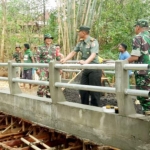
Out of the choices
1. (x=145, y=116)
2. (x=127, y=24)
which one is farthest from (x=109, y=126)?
(x=127, y=24)

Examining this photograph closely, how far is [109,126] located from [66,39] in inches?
222

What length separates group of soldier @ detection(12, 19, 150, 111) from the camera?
15.0ft

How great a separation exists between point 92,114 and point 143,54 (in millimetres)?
1224

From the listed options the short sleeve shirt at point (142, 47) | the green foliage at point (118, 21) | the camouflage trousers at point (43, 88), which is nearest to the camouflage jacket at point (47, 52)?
the camouflage trousers at point (43, 88)

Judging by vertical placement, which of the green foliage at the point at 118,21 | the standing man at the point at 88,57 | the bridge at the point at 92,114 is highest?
the green foliage at the point at 118,21

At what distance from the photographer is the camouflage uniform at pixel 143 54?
455cm

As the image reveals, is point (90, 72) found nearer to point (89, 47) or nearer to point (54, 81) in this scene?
point (89, 47)

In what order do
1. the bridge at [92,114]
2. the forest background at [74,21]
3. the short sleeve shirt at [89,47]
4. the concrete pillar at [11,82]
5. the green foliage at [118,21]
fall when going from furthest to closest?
1. the green foliage at [118,21]
2. the forest background at [74,21]
3. the concrete pillar at [11,82]
4. the short sleeve shirt at [89,47]
5. the bridge at [92,114]

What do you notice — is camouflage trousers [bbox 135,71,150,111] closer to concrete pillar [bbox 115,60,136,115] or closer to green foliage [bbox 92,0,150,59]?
concrete pillar [bbox 115,60,136,115]

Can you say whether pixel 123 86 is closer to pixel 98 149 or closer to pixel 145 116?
pixel 145 116

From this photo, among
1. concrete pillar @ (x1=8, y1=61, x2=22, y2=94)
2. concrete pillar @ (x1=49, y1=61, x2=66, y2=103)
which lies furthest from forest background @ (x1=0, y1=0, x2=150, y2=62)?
concrete pillar @ (x1=49, y1=61, x2=66, y2=103)

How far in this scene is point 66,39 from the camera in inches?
390

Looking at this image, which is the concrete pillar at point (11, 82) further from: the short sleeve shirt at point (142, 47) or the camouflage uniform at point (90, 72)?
the short sleeve shirt at point (142, 47)

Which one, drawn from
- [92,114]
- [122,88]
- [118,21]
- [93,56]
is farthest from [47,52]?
[118,21]
